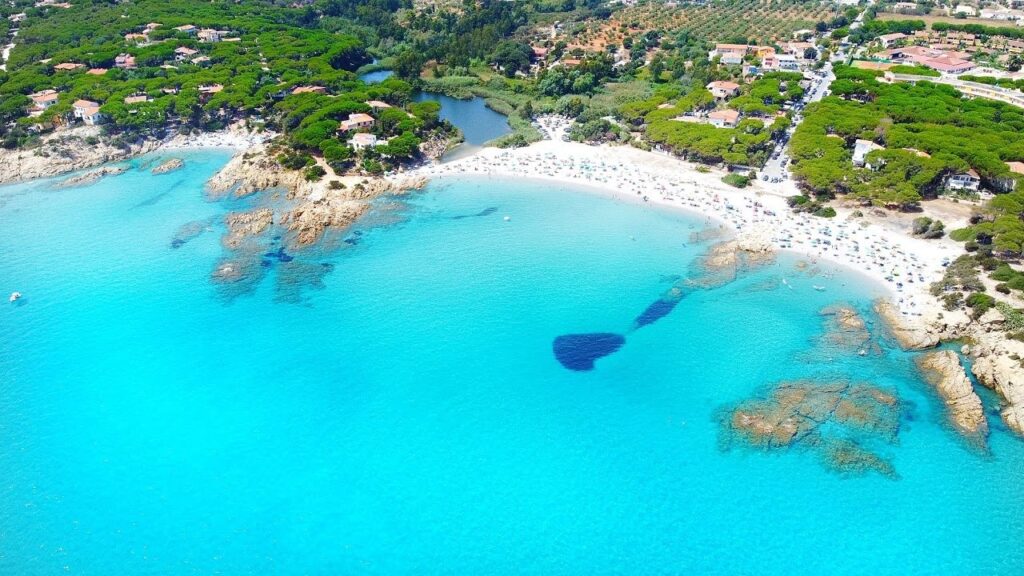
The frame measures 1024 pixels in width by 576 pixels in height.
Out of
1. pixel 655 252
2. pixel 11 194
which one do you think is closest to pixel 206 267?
pixel 11 194

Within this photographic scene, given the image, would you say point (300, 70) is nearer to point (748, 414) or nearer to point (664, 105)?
point (664, 105)

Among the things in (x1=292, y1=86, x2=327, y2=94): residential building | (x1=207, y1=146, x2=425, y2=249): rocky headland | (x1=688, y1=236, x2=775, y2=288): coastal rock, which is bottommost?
(x1=688, y1=236, x2=775, y2=288): coastal rock

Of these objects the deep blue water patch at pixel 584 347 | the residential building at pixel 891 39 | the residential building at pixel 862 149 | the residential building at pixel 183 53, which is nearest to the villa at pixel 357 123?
the deep blue water patch at pixel 584 347

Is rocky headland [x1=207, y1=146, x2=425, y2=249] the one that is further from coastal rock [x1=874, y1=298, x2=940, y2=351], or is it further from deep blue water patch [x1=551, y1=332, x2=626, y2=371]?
coastal rock [x1=874, y1=298, x2=940, y2=351]

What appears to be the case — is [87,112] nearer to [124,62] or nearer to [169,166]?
[169,166]

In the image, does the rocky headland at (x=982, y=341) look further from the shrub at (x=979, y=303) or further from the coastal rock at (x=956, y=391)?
the coastal rock at (x=956, y=391)

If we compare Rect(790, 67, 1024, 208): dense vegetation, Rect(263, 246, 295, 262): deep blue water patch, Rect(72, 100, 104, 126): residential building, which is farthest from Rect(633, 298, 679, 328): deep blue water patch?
Rect(72, 100, 104, 126): residential building
